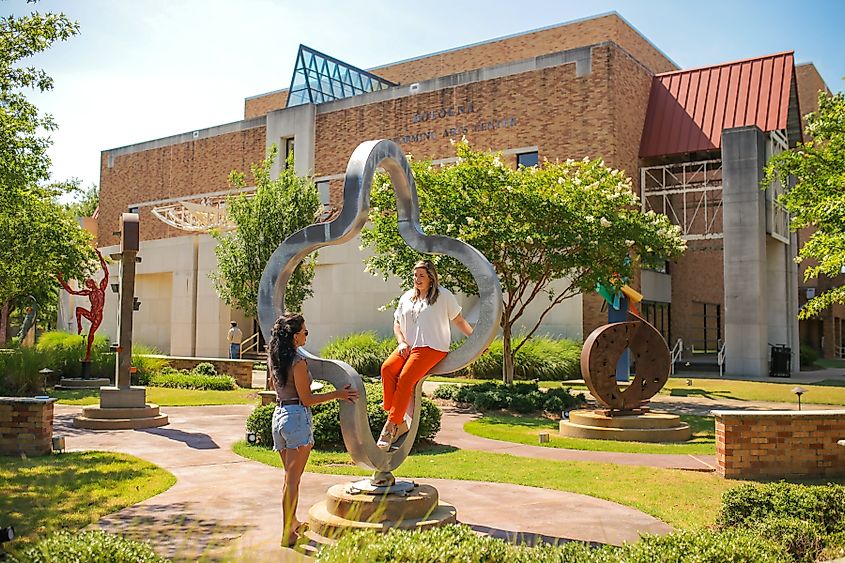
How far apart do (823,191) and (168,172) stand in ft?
119

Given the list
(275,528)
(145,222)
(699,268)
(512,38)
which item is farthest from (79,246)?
(512,38)

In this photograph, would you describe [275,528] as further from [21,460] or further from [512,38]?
[512,38]

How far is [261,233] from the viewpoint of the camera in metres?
20.4

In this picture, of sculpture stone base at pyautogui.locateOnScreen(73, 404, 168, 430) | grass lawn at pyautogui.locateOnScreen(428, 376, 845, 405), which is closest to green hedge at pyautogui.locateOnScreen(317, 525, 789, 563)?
sculpture stone base at pyautogui.locateOnScreen(73, 404, 168, 430)

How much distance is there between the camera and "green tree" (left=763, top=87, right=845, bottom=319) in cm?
1324

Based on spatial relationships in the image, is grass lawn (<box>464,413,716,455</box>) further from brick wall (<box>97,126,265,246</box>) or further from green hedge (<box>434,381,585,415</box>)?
brick wall (<box>97,126,265,246</box>)

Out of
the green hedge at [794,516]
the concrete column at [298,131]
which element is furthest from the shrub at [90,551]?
the concrete column at [298,131]

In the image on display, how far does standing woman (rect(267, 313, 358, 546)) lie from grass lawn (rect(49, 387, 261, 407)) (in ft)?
39.9

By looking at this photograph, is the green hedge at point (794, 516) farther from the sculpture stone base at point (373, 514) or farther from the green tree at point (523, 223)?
the green tree at point (523, 223)

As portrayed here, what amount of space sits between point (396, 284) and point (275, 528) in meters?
23.9

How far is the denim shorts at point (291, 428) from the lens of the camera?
5.96 m

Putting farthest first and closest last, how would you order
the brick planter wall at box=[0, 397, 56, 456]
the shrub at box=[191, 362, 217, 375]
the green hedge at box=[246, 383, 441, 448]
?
the shrub at box=[191, 362, 217, 375]
the green hedge at box=[246, 383, 441, 448]
the brick planter wall at box=[0, 397, 56, 456]

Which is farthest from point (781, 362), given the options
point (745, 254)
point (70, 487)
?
point (70, 487)

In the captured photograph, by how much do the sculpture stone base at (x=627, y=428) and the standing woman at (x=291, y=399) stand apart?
8100mm
